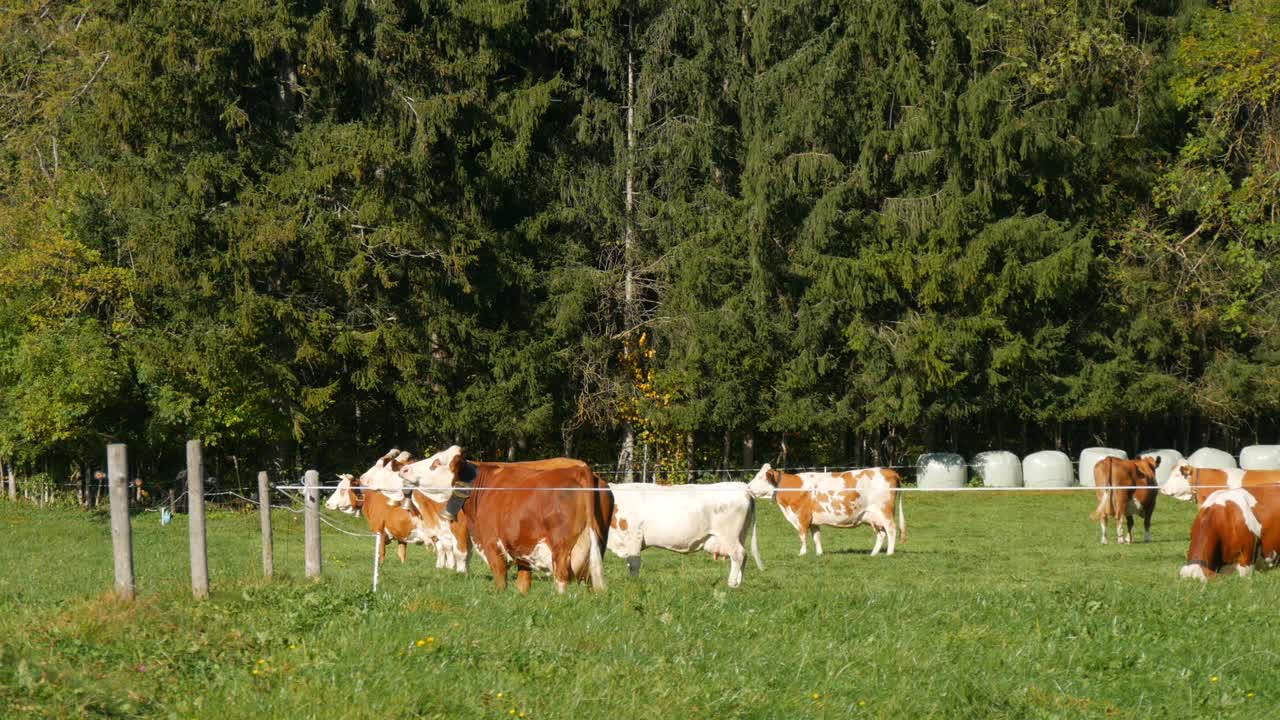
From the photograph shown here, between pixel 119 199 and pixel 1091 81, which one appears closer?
pixel 119 199

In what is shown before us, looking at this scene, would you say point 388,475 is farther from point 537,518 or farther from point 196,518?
point 196,518

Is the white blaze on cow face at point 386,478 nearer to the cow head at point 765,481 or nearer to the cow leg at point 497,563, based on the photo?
the cow leg at point 497,563

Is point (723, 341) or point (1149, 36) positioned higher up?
point (1149, 36)

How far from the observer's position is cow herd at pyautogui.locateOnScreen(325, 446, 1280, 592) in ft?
44.9

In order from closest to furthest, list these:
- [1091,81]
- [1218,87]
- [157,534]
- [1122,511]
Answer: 1. [1122,511]
2. [157,534]
3. [1218,87]
4. [1091,81]

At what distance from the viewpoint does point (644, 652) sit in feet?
31.3

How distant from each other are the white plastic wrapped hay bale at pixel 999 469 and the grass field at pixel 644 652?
27.1 m

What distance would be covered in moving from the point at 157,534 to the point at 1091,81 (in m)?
29.0

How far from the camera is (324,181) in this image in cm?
3541

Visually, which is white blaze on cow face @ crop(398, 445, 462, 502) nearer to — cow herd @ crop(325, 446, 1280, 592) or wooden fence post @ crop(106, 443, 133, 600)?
cow herd @ crop(325, 446, 1280, 592)

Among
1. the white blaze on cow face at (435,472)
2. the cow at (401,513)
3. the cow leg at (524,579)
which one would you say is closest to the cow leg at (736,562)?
the cow leg at (524,579)

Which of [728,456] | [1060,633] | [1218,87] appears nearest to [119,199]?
[728,456]

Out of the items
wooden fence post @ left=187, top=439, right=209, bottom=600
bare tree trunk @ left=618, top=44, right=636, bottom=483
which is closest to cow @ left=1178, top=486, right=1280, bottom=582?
wooden fence post @ left=187, top=439, right=209, bottom=600

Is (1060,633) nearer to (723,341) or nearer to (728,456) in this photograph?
(723,341)
